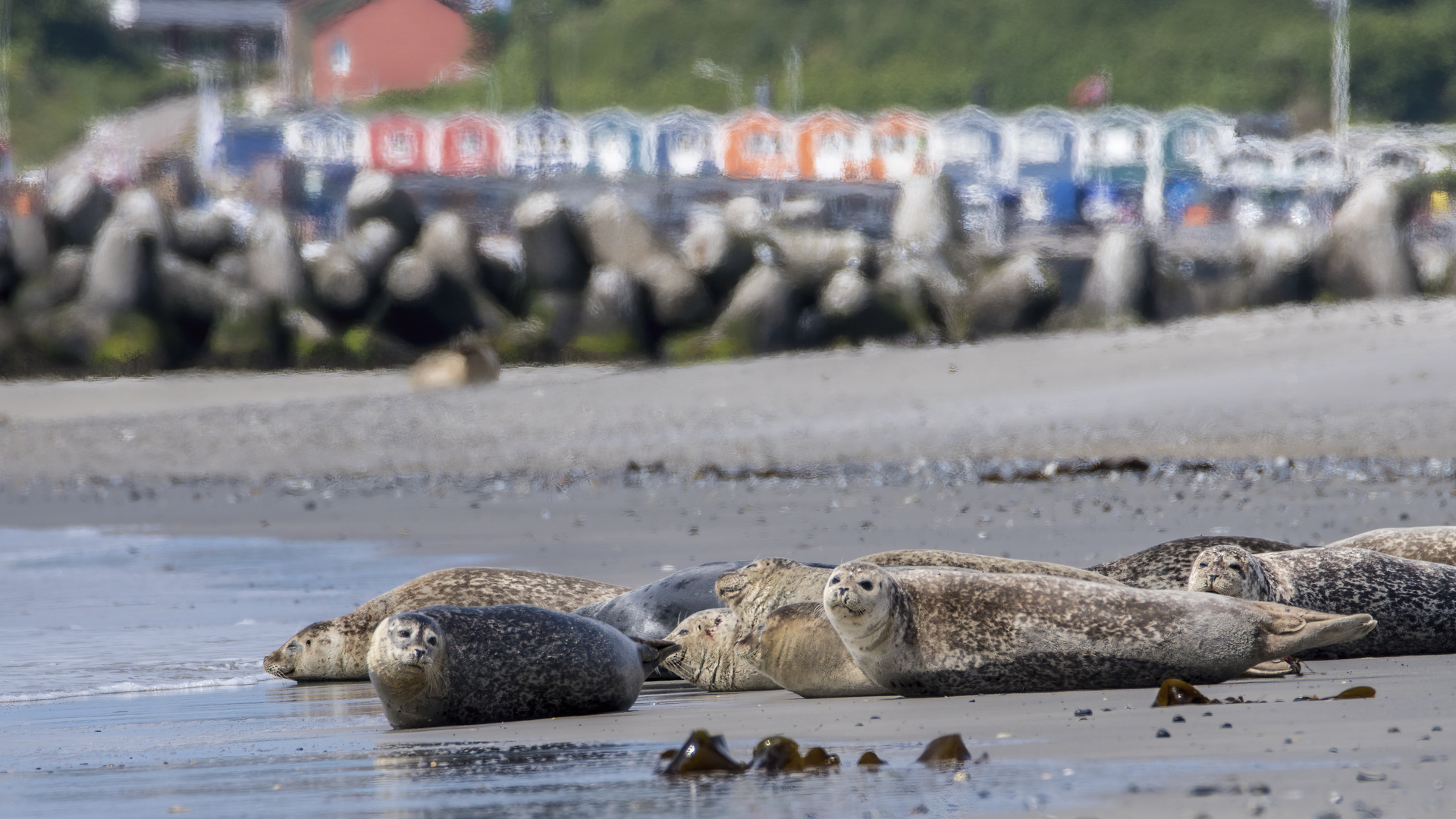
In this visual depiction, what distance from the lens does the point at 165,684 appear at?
589 centimetres

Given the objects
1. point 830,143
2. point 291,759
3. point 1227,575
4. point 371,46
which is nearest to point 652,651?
point 291,759

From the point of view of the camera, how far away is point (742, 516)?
11.0 metres

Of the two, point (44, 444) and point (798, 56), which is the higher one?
point (798, 56)

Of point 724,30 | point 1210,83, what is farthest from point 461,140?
point 1210,83

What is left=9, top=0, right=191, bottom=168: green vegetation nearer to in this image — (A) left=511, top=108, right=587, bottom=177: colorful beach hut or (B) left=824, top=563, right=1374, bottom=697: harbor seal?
(A) left=511, top=108, right=587, bottom=177: colorful beach hut

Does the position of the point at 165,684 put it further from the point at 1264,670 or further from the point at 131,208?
the point at 131,208

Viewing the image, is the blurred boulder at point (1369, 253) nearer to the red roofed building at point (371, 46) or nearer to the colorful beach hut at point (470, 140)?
the colorful beach hut at point (470, 140)

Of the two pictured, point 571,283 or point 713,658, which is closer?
point 713,658

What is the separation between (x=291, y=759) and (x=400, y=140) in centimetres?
6191

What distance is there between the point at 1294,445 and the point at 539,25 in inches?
3101

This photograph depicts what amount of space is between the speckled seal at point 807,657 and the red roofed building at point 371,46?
79.1m

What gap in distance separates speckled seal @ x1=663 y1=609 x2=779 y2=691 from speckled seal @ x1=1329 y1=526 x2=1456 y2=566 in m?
1.96

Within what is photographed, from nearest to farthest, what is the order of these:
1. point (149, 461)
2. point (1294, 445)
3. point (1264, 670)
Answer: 1. point (1264, 670)
2. point (1294, 445)
3. point (149, 461)

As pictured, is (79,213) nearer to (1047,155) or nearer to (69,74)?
(1047,155)
